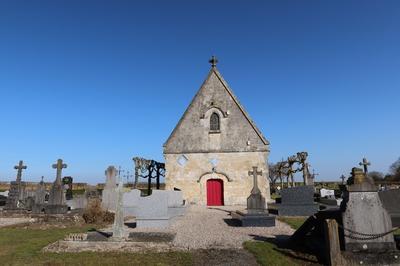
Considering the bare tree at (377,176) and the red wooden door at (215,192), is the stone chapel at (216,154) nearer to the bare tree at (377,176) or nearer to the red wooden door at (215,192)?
the red wooden door at (215,192)

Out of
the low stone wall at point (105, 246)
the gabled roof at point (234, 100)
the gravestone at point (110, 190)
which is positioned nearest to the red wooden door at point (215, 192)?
the gabled roof at point (234, 100)

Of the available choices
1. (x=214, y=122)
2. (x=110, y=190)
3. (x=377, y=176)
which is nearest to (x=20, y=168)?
(x=110, y=190)

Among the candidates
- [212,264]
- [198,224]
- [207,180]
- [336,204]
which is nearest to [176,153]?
[207,180]

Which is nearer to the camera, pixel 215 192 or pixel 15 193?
pixel 15 193

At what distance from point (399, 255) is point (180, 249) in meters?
5.04

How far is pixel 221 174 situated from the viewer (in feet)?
71.8

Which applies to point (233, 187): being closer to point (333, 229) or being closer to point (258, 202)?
point (258, 202)

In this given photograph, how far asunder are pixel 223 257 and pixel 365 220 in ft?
10.8

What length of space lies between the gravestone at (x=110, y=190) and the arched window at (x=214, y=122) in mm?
8001

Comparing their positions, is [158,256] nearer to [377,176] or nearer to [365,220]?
[365,220]

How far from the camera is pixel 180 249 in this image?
795 cm

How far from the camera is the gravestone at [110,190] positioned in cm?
1869

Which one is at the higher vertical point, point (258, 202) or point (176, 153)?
point (176, 153)

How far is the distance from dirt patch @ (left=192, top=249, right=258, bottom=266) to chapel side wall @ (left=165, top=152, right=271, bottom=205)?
14.0 m
